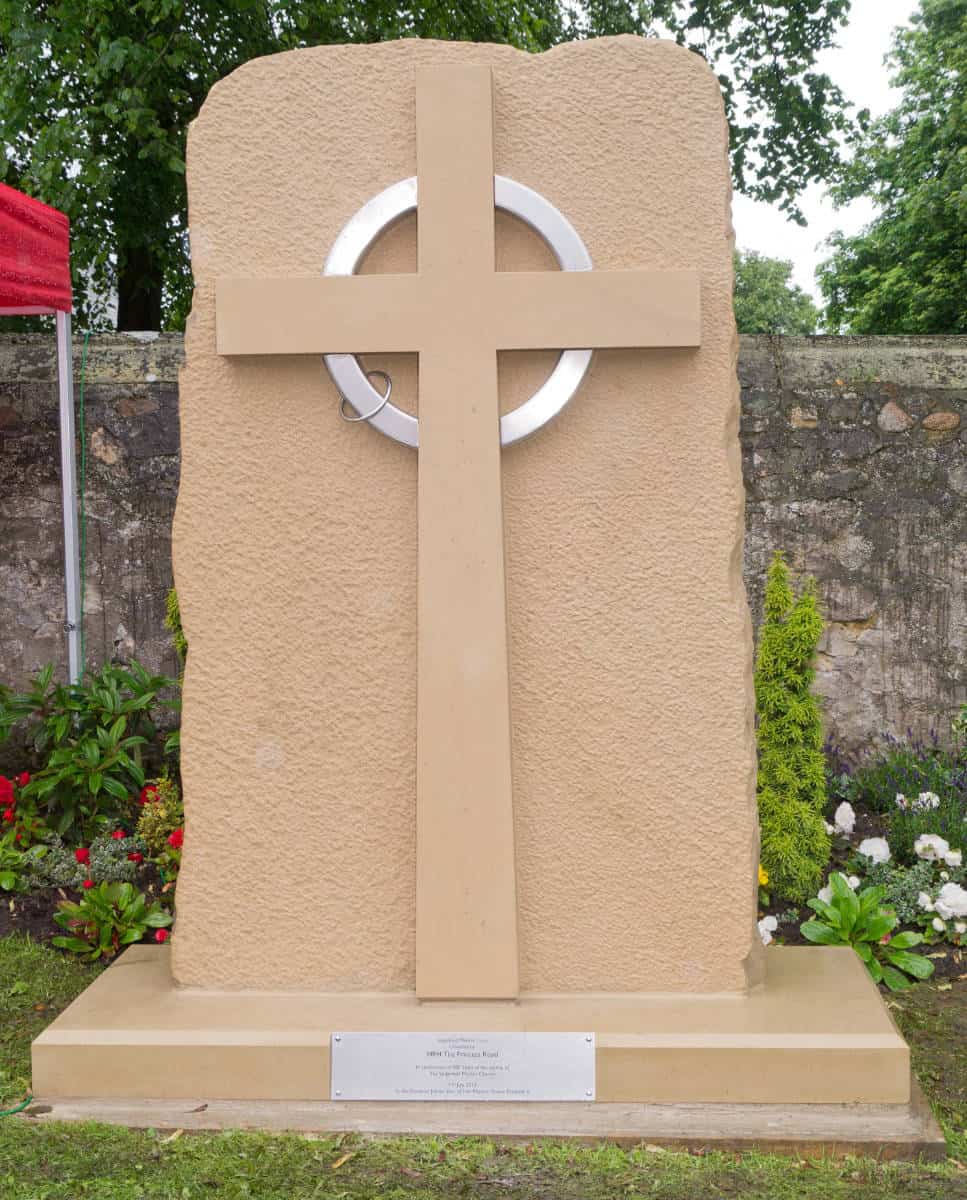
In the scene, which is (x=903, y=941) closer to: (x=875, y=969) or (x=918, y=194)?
(x=875, y=969)

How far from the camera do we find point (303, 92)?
7.98 feet

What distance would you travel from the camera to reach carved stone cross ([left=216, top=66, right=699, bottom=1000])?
237 cm

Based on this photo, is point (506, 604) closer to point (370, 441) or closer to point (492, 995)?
point (370, 441)

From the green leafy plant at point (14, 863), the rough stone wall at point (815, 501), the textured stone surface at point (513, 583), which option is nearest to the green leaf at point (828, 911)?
the textured stone surface at point (513, 583)

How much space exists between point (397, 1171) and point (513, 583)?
3.70ft

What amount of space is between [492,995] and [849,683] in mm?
2532

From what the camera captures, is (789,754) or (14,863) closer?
(789,754)

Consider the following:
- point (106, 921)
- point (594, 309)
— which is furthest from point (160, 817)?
point (594, 309)

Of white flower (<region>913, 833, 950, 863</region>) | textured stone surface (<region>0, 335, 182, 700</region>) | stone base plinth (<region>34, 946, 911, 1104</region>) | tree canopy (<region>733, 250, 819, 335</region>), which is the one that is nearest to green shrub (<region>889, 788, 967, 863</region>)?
white flower (<region>913, 833, 950, 863</region>)

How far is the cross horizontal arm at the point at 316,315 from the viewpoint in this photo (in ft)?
7.84

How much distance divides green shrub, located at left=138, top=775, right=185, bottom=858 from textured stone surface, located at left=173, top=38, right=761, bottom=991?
1333mm

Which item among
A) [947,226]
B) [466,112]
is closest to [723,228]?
[466,112]

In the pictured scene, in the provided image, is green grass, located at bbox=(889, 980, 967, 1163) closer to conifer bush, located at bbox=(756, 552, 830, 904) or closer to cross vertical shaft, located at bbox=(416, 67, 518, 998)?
conifer bush, located at bbox=(756, 552, 830, 904)

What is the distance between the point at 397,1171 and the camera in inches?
83.0
